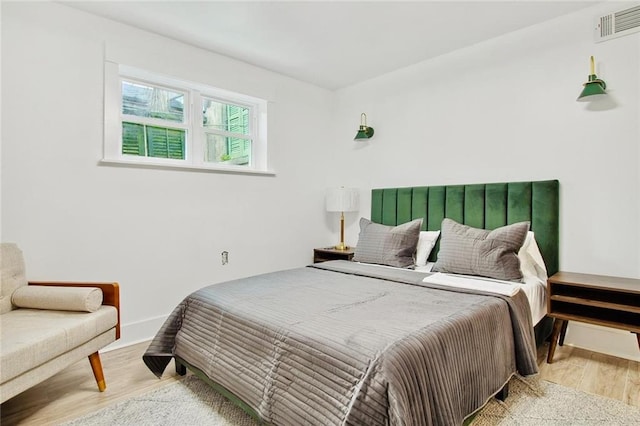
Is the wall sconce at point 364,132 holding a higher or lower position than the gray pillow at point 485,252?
higher

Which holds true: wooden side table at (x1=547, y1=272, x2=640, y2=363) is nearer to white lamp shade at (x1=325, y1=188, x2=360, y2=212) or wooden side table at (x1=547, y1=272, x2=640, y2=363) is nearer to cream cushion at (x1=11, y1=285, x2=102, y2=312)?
white lamp shade at (x1=325, y1=188, x2=360, y2=212)

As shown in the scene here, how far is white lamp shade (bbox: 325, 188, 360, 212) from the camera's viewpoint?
387cm

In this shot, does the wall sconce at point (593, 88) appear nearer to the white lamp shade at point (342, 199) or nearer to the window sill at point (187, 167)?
the white lamp shade at point (342, 199)

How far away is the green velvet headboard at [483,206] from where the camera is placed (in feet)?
8.70

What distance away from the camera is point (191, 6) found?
2504 mm

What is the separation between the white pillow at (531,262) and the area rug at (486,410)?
0.79 m

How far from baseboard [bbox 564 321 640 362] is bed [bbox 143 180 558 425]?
19.3 inches

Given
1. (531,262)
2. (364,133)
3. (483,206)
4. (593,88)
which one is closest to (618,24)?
(593,88)

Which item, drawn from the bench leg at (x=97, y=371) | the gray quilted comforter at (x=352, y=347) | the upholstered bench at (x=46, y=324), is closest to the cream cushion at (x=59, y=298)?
the upholstered bench at (x=46, y=324)

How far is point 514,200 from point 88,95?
11.2 ft

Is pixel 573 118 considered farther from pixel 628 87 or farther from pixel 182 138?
pixel 182 138

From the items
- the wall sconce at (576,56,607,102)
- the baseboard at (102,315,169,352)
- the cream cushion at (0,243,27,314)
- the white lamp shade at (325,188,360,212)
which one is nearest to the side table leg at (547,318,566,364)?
the wall sconce at (576,56,607,102)

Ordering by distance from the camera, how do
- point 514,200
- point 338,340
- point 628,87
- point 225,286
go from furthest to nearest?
1. point 514,200
2. point 628,87
3. point 225,286
4. point 338,340

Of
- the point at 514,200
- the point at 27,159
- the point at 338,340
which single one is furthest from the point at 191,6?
the point at 514,200
